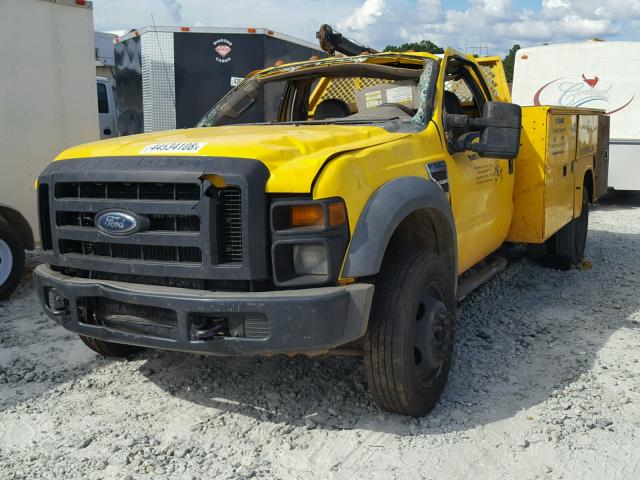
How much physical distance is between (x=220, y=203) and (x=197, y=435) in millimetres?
1228

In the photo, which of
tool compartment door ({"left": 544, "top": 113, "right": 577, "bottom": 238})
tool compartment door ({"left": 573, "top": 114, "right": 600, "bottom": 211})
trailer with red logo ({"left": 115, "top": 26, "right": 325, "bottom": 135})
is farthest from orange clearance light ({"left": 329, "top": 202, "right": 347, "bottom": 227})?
trailer with red logo ({"left": 115, "top": 26, "right": 325, "bottom": 135})

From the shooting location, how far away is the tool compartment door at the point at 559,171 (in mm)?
5332

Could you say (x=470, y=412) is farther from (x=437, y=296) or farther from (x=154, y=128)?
(x=154, y=128)

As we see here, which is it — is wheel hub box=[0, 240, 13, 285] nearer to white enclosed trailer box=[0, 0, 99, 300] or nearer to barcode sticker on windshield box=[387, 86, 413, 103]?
white enclosed trailer box=[0, 0, 99, 300]

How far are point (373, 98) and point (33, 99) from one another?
3.51 metres

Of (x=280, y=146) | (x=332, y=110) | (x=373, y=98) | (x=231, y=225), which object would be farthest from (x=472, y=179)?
(x=231, y=225)

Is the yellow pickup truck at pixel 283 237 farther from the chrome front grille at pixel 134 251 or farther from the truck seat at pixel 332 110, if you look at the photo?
the truck seat at pixel 332 110

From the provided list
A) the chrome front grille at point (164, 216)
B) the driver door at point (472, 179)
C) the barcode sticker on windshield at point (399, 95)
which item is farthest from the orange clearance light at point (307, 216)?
the barcode sticker on windshield at point (399, 95)

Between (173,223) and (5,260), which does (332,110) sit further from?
(5,260)

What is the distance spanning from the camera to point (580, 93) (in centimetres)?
1120

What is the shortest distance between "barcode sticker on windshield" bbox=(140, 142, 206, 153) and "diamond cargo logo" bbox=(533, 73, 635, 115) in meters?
9.37

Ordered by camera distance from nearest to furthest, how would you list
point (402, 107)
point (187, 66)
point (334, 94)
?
point (402, 107) < point (334, 94) < point (187, 66)

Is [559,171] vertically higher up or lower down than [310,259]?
higher up

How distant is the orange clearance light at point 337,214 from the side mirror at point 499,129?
4.44ft
